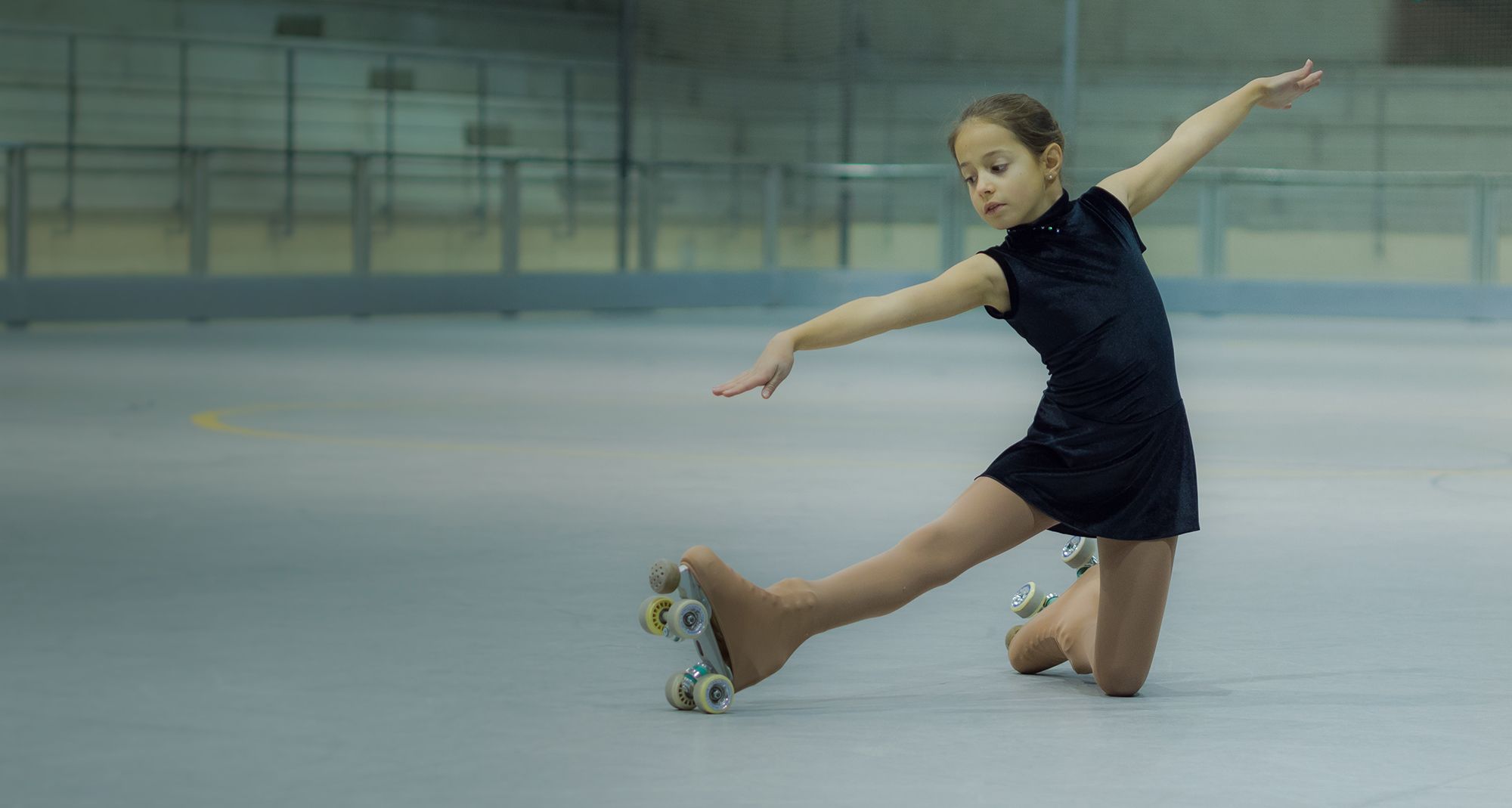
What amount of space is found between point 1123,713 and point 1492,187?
17.0 metres

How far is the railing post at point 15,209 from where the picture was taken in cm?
1499

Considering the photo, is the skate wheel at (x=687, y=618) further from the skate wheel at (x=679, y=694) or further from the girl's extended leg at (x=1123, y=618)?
the girl's extended leg at (x=1123, y=618)

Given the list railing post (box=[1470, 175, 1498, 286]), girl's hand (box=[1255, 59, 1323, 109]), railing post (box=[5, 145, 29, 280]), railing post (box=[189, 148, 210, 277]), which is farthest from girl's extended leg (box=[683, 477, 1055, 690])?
railing post (box=[1470, 175, 1498, 286])

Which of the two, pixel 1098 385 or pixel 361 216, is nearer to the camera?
pixel 1098 385

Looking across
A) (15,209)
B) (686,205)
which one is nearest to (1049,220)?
(15,209)

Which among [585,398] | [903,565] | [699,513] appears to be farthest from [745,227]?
[903,565]

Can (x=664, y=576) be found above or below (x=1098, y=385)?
below

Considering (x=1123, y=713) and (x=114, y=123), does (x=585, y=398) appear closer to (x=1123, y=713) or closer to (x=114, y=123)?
(x=1123, y=713)

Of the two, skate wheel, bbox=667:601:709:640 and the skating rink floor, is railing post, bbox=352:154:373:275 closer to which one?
the skating rink floor

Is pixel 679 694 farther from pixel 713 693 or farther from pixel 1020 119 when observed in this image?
pixel 1020 119

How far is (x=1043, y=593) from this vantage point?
15.2 ft

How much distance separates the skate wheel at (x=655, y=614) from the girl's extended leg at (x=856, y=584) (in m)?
Answer: 0.08

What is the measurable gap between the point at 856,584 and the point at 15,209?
1229cm

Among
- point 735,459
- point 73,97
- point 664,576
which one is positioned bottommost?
point 735,459
